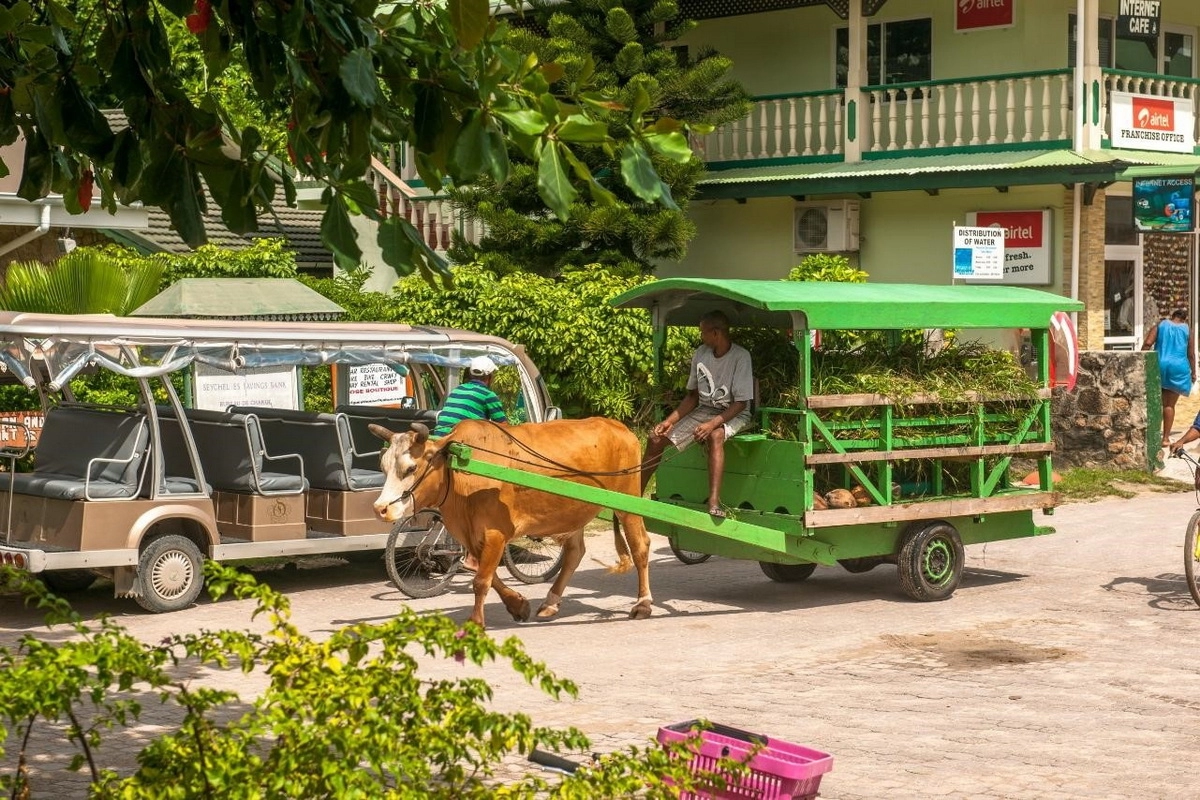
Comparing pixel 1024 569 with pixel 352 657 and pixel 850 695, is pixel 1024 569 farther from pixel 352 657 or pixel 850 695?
pixel 352 657

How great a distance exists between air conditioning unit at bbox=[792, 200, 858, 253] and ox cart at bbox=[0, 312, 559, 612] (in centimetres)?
1122

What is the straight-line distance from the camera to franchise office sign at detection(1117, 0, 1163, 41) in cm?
2430

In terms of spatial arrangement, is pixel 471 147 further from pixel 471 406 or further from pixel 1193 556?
pixel 1193 556

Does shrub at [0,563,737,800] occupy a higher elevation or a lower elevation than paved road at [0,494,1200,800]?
higher

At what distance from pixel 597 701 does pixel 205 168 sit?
14.0ft

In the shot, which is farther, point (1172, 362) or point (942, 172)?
point (942, 172)

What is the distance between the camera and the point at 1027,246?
927 inches

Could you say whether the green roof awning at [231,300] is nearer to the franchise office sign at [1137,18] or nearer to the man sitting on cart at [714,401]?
the man sitting on cart at [714,401]

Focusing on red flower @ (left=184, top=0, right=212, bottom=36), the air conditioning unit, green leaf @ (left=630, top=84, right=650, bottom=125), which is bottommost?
green leaf @ (left=630, top=84, right=650, bottom=125)

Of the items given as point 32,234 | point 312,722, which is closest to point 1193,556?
point 312,722

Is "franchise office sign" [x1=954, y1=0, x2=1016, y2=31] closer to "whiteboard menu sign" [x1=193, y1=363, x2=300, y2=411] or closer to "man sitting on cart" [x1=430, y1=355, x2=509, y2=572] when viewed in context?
"whiteboard menu sign" [x1=193, y1=363, x2=300, y2=411]

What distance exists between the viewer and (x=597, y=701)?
956 centimetres

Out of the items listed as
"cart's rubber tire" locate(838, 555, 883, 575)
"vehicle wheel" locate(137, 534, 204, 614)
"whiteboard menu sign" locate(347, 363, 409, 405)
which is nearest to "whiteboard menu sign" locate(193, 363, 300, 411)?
"whiteboard menu sign" locate(347, 363, 409, 405)

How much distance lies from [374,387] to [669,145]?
11.6 metres
